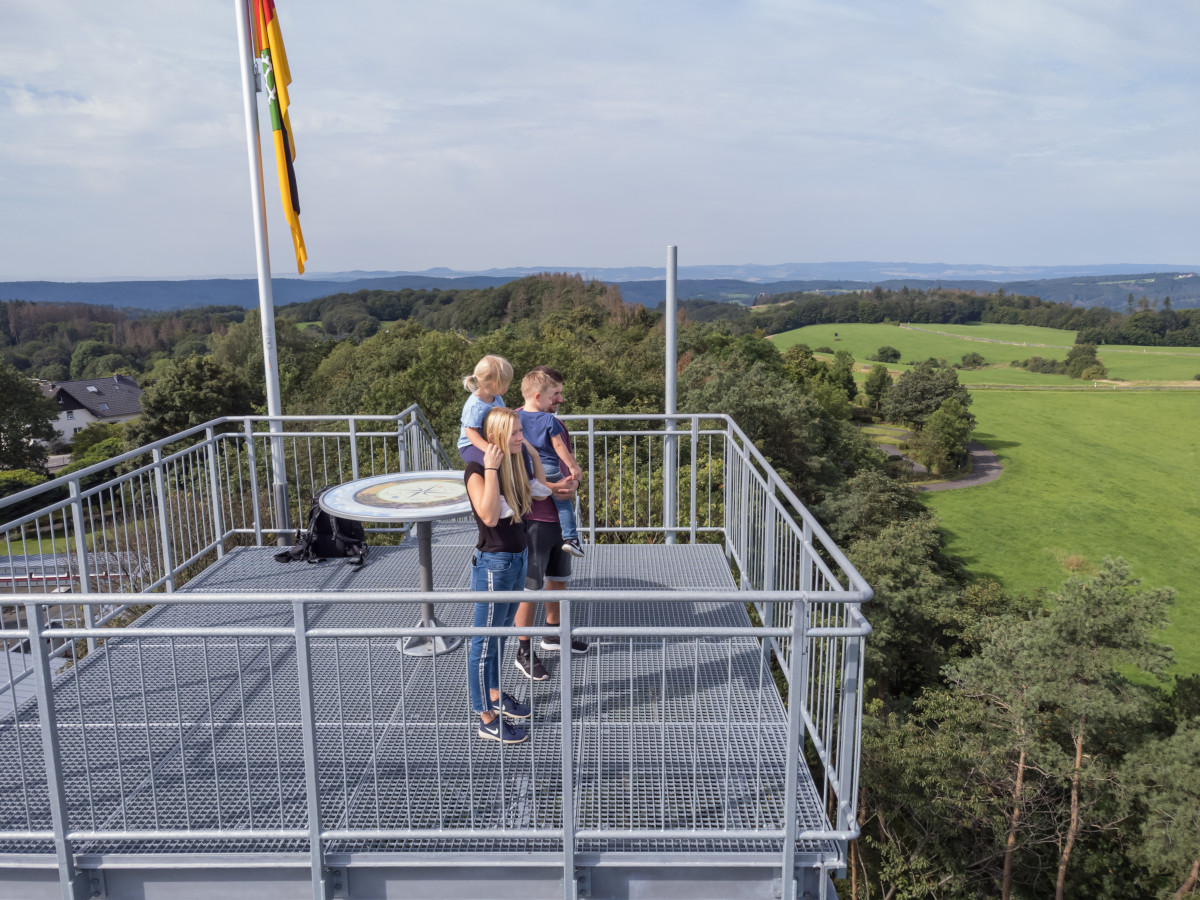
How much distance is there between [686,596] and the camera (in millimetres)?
2943

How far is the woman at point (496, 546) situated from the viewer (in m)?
3.84

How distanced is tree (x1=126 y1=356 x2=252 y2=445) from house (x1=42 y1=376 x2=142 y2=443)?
3654cm

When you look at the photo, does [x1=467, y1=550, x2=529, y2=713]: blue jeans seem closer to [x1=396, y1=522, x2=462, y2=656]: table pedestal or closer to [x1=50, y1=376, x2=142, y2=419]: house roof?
[x1=396, y1=522, x2=462, y2=656]: table pedestal

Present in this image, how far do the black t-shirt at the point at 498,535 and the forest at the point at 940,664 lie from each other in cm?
2124

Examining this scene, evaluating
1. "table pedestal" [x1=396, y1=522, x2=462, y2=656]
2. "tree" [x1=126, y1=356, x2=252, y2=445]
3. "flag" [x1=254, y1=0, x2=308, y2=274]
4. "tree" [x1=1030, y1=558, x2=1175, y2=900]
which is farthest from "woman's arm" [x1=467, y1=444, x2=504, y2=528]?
"tree" [x1=126, y1=356, x2=252, y2=445]

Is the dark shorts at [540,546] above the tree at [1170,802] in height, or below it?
above

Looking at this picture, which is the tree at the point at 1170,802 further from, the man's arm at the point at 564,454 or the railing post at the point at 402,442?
the man's arm at the point at 564,454

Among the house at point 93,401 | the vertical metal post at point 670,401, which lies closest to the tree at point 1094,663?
the vertical metal post at point 670,401

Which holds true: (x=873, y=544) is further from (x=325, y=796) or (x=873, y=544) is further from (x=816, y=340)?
(x=816, y=340)

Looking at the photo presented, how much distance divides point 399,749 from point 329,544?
10.6 ft

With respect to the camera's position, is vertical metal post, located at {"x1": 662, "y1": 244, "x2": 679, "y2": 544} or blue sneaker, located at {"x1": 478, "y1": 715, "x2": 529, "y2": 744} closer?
blue sneaker, located at {"x1": 478, "y1": 715, "x2": 529, "y2": 744}

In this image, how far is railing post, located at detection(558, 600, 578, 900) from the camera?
3.01m

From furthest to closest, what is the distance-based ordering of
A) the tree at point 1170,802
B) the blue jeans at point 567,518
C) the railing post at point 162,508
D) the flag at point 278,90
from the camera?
the tree at point 1170,802
the flag at point 278,90
the railing post at point 162,508
the blue jeans at point 567,518

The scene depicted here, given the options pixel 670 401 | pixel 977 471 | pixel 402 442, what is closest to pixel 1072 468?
pixel 977 471
